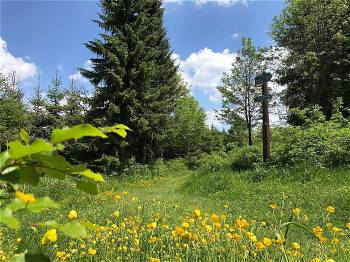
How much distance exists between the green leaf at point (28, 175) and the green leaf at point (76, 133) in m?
0.08

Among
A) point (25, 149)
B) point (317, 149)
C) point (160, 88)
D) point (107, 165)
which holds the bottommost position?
point (107, 165)

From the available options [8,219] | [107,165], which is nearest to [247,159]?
[107,165]

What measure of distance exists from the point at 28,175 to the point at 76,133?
14 centimetres

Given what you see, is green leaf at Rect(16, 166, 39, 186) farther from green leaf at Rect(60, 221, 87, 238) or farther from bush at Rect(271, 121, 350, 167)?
bush at Rect(271, 121, 350, 167)

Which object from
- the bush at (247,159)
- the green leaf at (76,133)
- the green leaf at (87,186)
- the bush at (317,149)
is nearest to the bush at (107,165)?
the bush at (247,159)

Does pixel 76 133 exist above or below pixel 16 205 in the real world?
above

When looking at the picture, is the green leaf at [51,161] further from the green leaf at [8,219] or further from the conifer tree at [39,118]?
the conifer tree at [39,118]

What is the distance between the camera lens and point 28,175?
2.48 feet

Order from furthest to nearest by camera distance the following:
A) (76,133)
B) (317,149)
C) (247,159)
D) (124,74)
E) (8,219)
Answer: (124,74), (247,159), (317,149), (76,133), (8,219)

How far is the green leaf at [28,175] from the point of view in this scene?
75cm

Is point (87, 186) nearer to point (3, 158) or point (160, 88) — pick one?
point (3, 158)

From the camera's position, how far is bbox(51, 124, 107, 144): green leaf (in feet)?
2.38

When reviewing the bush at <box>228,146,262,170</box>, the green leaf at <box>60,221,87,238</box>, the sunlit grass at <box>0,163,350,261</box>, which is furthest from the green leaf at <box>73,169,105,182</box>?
the bush at <box>228,146,262,170</box>

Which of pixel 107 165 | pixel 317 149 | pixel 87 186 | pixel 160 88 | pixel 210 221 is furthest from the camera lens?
pixel 160 88
